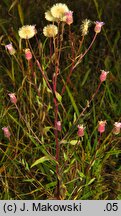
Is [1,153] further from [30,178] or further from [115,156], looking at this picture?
[115,156]

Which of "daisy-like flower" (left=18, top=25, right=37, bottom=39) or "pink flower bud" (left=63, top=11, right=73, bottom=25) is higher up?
"pink flower bud" (left=63, top=11, right=73, bottom=25)

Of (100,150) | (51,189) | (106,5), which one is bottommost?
(51,189)

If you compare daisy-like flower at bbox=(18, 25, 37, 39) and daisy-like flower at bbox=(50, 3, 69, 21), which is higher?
daisy-like flower at bbox=(50, 3, 69, 21)

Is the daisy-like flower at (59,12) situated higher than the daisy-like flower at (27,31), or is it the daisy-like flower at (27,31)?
the daisy-like flower at (59,12)

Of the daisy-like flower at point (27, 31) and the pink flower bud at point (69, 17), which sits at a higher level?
the pink flower bud at point (69, 17)

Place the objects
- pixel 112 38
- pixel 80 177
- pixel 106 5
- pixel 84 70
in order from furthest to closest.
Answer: pixel 106 5, pixel 112 38, pixel 84 70, pixel 80 177

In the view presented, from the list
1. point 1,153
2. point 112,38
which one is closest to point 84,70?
point 112,38

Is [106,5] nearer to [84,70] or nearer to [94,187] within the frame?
[84,70]

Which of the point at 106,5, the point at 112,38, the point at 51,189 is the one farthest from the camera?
the point at 106,5

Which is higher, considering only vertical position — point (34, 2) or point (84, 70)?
point (34, 2)

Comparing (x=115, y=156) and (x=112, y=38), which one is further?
(x=112, y=38)
